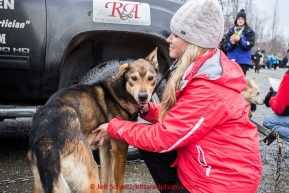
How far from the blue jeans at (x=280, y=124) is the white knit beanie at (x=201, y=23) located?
6.55 feet

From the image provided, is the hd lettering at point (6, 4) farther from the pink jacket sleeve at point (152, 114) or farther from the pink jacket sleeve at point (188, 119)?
the pink jacket sleeve at point (188, 119)

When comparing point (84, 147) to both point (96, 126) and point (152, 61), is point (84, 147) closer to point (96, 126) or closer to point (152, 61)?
point (96, 126)

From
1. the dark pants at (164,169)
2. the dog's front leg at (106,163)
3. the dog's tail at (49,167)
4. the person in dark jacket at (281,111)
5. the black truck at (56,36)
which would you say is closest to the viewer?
the dog's tail at (49,167)

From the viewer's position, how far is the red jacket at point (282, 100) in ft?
11.5

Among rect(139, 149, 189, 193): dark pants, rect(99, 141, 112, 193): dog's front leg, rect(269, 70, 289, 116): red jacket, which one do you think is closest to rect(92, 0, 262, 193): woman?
rect(139, 149, 189, 193): dark pants

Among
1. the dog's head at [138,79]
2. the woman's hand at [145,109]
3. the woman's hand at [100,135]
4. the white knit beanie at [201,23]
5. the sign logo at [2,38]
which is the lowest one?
the woman's hand at [100,135]

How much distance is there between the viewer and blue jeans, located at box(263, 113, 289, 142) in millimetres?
3812

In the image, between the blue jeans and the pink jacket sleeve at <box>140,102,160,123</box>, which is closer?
the pink jacket sleeve at <box>140,102,160,123</box>

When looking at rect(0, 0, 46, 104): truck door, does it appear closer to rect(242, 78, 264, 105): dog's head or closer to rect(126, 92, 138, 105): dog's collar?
rect(126, 92, 138, 105): dog's collar

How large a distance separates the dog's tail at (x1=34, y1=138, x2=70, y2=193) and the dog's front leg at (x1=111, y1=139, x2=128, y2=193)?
84cm

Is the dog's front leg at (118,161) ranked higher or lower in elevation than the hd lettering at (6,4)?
lower

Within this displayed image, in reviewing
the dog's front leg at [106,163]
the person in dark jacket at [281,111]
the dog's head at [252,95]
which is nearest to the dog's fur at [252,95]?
the dog's head at [252,95]

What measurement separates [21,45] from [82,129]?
119cm

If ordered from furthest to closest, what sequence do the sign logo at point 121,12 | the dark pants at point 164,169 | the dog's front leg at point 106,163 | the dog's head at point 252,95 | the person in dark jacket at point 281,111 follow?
the dog's head at point 252,95 < the person in dark jacket at point 281,111 < the sign logo at point 121,12 < the dog's front leg at point 106,163 < the dark pants at point 164,169
